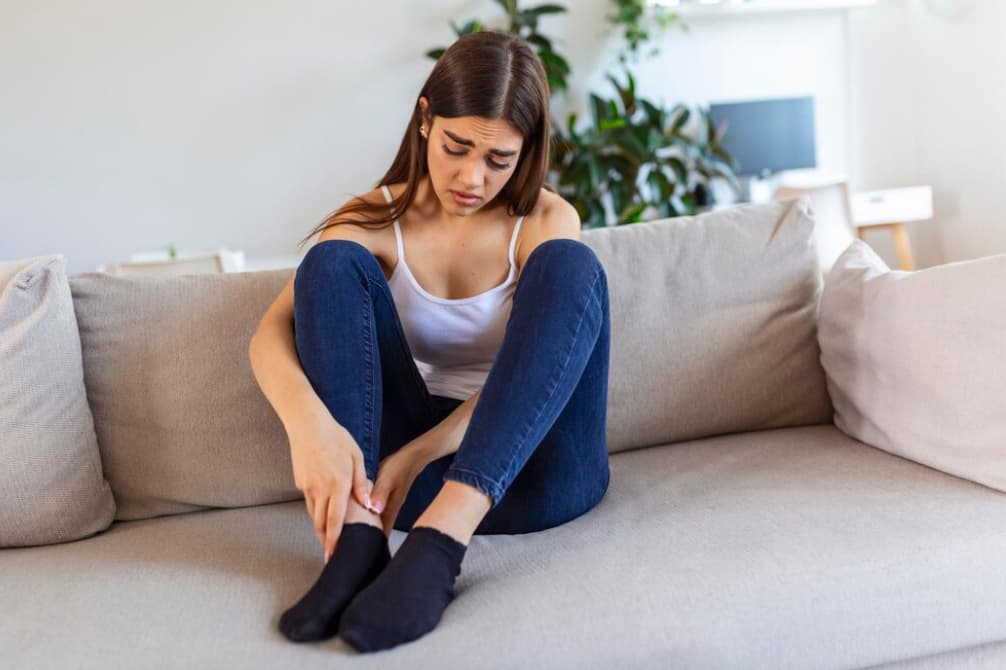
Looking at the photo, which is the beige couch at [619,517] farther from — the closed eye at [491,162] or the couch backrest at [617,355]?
the closed eye at [491,162]

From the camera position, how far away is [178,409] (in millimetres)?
1482

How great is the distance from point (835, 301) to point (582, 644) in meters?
0.84

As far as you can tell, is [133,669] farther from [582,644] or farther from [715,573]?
[715,573]

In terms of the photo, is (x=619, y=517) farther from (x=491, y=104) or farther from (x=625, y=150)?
(x=625, y=150)

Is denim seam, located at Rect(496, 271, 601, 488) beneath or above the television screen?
beneath

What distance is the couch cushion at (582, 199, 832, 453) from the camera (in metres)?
1.62

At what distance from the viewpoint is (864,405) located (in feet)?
5.16

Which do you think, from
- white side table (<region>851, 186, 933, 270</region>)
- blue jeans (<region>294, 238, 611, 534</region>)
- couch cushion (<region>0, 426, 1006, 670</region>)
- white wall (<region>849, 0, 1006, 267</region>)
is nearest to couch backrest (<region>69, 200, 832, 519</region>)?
couch cushion (<region>0, 426, 1006, 670</region>)

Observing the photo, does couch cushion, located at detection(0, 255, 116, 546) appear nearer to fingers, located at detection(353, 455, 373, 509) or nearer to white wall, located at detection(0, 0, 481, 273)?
fingers, located at detection(353, 455, 373, 509)

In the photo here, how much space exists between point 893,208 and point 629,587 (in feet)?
11.2

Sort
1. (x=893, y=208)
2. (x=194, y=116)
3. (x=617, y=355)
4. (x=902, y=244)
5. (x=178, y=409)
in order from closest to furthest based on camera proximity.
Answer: (x=178, y=409)
(x=617, y=355)
(x=893, y=208)
(x=902, y=244)
(x=194, y=116)

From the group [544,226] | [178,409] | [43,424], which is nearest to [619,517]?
[544,226]

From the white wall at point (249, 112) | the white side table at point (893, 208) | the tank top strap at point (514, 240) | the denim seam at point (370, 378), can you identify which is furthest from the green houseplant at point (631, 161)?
the denim seam at point (370, 378)

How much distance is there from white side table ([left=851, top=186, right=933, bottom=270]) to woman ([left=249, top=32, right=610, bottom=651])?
284 cm
